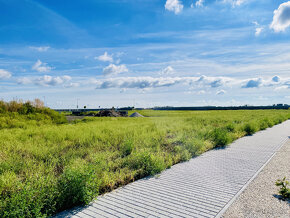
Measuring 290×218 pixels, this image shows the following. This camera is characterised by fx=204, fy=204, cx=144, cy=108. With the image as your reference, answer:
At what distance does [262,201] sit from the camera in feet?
12.7

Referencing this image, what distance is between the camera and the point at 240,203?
377cm

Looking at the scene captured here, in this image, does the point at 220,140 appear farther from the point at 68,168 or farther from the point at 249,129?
the point at 68,168

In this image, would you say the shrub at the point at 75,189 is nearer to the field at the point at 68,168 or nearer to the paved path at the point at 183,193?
the field at the point at 68,168

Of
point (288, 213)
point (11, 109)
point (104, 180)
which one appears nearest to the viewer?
point (288, 213)

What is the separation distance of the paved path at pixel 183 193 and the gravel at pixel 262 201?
0.14 metres

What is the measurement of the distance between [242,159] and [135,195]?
179 inches

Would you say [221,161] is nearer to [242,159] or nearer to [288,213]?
[242,159]

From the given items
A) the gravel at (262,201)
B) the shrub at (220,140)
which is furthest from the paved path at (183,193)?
the shrub at (220,140)

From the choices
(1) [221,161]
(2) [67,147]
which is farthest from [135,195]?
(2) [67,147]

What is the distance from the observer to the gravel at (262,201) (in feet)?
11.2


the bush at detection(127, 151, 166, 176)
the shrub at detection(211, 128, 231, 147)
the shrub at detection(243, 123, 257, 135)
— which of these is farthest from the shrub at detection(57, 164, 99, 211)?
the shrub at detection(243, 123, 257, 135)

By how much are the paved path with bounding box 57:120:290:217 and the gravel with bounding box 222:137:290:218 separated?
0.46 feet

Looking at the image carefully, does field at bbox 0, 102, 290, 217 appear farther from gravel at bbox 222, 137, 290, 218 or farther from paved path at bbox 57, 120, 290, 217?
gravel at bbox 222, 137, 290, 218

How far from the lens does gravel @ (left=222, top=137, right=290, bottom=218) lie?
3.41m
